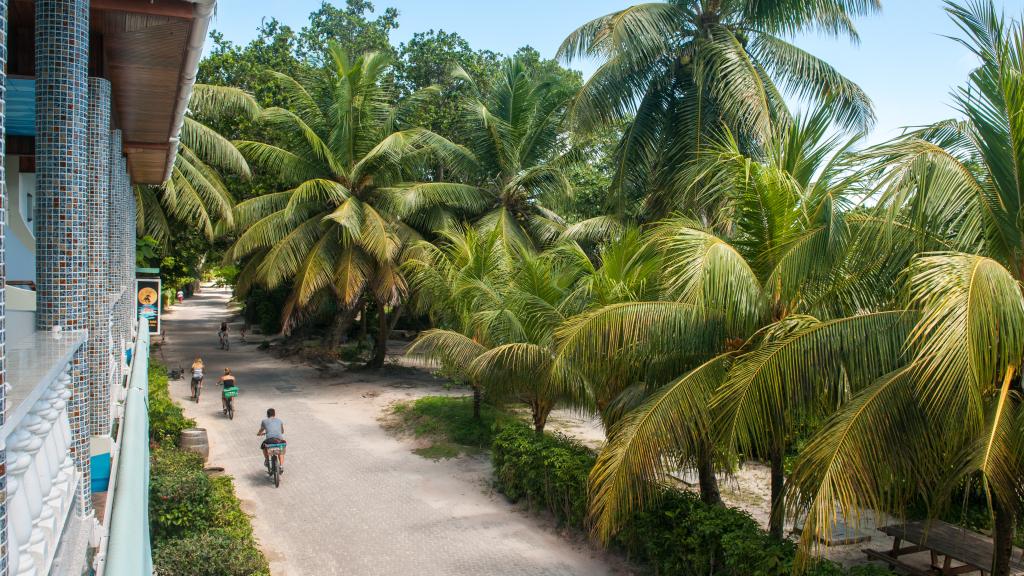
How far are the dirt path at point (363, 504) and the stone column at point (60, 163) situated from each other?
19.2 feet

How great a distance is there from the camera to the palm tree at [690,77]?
1400cm

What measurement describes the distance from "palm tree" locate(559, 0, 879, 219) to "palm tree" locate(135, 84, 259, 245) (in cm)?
1020

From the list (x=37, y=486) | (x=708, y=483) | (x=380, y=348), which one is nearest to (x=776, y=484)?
(x=708, y=483)

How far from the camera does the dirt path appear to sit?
10070 mm

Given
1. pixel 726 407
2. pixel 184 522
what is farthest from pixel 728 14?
pixel 184 522

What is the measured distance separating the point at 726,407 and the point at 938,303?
2.11 m

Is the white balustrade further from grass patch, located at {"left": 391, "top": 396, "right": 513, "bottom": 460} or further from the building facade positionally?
grass patch, located at {"left": 391, "top": 396, "right": 513, "bottom": 460}

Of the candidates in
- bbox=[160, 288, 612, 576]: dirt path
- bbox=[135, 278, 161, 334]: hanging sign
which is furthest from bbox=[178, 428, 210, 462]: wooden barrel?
bbox=[135, 278, 161, 334]: hanging sign

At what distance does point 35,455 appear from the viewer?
2781mm

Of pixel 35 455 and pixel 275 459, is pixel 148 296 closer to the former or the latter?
pixel 275 459

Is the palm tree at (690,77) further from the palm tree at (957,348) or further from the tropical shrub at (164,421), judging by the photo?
the tropical shrub at (164,421)

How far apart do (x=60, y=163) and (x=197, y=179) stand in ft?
54.0

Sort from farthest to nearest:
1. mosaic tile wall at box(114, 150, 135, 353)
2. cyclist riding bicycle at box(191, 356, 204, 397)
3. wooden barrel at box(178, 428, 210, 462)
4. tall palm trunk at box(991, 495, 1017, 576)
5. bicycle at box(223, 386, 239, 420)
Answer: cyclist riding bicycle at box(191, 356, 204, 397) → bicycle at box(223, 386, 239, 420) → wooden barrel at box(178, 428, 210, 462) → mosaic tile wall at box(114, 150, 135, 353) → tall palm trunk at box(991, 495, 1017, 576)

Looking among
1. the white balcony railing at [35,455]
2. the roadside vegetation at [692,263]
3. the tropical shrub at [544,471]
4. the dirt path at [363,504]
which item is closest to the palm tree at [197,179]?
the roadside vegetation at [692,263]
